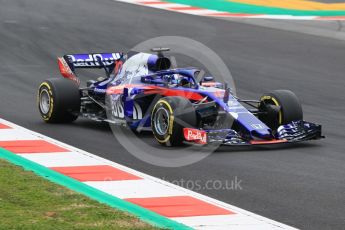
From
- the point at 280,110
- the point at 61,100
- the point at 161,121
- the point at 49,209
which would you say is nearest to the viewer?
the point at 49,209

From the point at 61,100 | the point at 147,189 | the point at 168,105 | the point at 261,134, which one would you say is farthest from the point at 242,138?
the point at 61,100

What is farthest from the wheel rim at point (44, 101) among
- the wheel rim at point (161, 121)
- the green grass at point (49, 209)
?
the green grass at point (49, 209)

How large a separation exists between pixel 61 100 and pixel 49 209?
563 cm

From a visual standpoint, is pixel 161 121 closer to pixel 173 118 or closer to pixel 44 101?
pixel 173 118

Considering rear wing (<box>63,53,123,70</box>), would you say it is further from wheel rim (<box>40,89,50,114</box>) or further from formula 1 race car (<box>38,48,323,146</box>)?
wheel rim (<box>40,89,50,114</box>)

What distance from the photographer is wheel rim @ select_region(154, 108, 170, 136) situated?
42.7 feet

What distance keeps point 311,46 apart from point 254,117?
10.8 meters

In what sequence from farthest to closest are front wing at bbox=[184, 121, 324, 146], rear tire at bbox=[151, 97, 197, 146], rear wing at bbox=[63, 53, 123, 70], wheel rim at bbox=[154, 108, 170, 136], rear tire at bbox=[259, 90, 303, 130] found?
1. rear wing at bbox=[63, 53, 123, 70]
2. rear tire at bbox=[259, 90, 303, 130]
3. wheel rim at bbox=[154, 108, 170, 136]
4. rear tire at bbox=[151, 97, 197, 146]
5. front wing at bbox=[184, 121, 324, 146]

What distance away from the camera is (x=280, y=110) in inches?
538

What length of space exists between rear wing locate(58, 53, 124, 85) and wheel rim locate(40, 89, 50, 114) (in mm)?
803

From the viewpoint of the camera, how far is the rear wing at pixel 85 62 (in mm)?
15773

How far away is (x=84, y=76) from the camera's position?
20.0m

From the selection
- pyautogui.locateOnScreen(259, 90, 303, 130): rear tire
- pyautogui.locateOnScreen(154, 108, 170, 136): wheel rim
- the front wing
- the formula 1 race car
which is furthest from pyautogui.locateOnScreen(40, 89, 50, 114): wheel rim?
pyautogui.locateOnScreen(259, 90, 303, 130): rear tire

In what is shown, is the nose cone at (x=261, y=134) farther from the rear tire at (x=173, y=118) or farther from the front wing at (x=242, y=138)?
the rear tire at (x=173, y=118)
